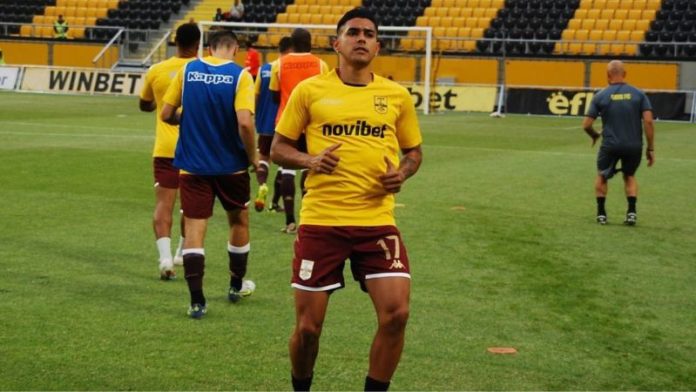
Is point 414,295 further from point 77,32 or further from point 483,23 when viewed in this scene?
point 77,32

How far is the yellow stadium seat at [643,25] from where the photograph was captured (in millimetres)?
42125

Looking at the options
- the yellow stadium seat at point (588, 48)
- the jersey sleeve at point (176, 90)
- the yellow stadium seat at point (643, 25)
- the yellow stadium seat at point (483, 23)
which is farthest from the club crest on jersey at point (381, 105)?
the yellow stadium seat at point (483, 23)

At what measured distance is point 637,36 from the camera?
41812 mm

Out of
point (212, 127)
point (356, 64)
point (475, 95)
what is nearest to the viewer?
point (356, 64)

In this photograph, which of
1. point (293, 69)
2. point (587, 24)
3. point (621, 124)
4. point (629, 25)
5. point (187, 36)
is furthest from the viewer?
point (587, 24)

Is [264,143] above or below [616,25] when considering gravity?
above

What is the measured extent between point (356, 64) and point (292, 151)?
580 millimetres

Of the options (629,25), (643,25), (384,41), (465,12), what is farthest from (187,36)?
(465,12)

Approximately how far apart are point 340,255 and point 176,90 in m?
3.32

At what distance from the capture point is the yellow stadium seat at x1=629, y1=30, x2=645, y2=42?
41.6 m

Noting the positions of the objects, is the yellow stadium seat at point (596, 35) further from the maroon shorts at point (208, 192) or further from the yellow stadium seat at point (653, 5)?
the maroon shorts at point (208, 192)

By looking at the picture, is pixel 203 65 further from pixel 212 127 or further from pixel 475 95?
pixel 475 95

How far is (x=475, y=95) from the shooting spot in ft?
126

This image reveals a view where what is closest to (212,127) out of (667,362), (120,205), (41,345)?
(41,345)
